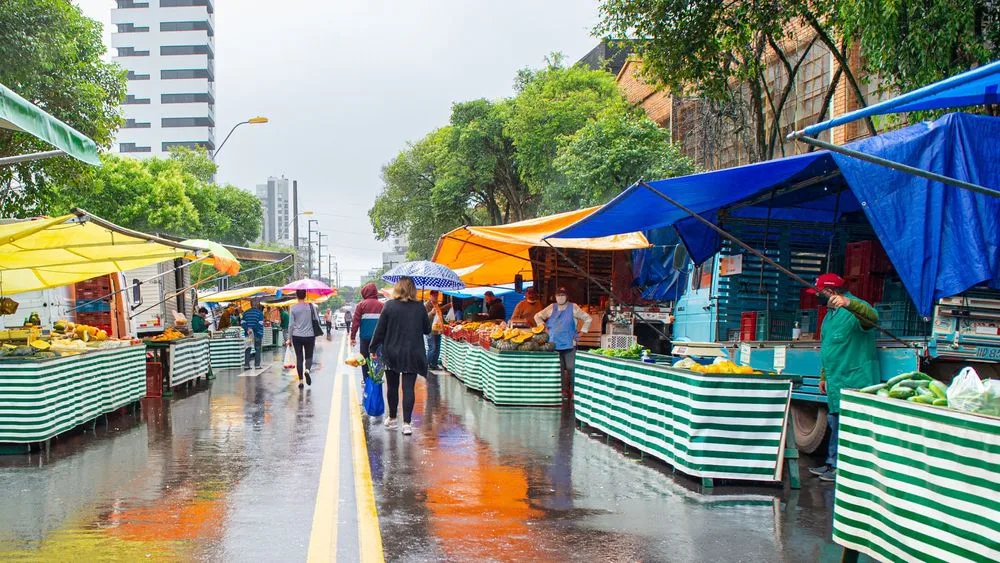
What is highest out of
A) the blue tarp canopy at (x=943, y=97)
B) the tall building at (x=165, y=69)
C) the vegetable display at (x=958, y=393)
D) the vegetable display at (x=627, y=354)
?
the tall building at (x=165, y=69)

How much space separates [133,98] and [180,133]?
7.60 meters

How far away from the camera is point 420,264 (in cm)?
1894

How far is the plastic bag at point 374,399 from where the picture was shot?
12852 mm

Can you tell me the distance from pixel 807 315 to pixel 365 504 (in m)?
7.49

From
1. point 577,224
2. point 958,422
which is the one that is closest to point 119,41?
point 577,224

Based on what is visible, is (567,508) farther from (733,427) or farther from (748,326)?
(748,326)

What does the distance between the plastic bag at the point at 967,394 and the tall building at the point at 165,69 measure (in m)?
116

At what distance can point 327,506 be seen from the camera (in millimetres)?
7270

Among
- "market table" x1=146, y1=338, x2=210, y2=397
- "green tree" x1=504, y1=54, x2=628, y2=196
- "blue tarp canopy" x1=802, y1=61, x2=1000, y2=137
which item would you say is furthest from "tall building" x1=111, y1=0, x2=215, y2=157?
"blue tarp canopy" x1=802, y1=61, x2=1000, y2=137

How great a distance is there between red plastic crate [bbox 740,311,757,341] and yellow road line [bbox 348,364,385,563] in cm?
525

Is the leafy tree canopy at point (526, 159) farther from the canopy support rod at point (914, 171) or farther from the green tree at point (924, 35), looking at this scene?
the canopy support rod at point (914, 171)

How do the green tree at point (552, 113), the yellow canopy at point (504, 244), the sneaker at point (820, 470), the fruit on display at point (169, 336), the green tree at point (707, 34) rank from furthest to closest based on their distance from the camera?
1. the green tree at point (552, 113)
2. the green tree at point (707, 34)
3. the fruit on display at point (169, 336)
4. the yellow canopy at point (504, 244)
5. the sneaker at point (820, 470)

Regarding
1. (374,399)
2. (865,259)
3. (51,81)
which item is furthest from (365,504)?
(51,81)

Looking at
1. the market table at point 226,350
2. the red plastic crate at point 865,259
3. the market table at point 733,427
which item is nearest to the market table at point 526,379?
the red plastic crate at point 865,259
